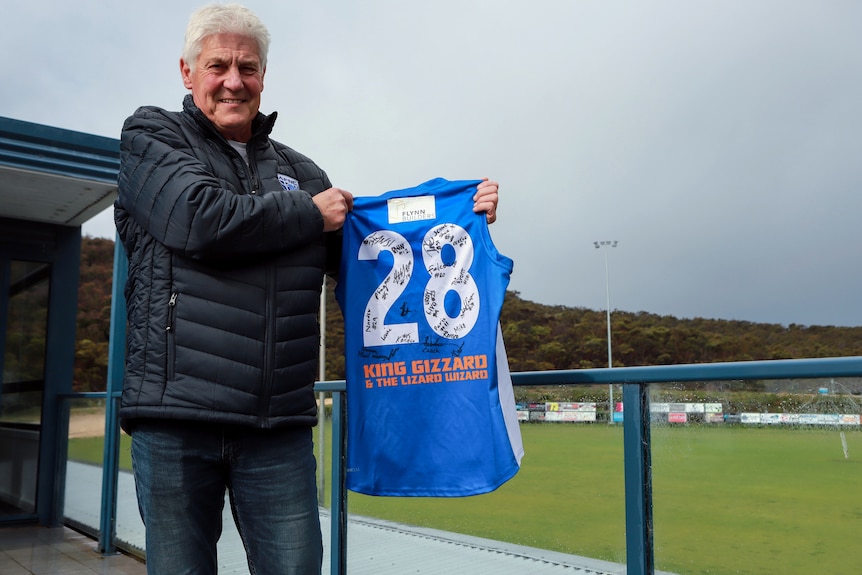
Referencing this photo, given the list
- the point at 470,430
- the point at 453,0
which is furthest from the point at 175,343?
the point at 453,0

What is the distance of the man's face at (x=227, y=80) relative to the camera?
141 centimetres

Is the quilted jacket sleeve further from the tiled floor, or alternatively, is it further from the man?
the tiled floor

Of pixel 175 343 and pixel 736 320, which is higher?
pixel 736 320

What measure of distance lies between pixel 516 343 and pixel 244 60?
4071cm

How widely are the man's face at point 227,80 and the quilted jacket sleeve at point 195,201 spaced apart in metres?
0.06

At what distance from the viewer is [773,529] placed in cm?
134

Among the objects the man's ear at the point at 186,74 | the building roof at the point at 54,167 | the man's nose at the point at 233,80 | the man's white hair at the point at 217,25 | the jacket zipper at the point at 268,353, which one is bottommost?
the jacket zipper at the point at 268,353

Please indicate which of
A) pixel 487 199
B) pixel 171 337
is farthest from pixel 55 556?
pixel 487 199

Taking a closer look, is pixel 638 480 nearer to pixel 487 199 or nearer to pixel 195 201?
pixel 487 199

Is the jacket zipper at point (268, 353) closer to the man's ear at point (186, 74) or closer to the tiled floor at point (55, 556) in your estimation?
the man's ear at point (186, 74)

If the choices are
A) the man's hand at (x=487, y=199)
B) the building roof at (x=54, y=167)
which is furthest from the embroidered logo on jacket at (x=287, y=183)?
the building roof at (x=54, y=167)

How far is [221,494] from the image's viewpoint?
141cm

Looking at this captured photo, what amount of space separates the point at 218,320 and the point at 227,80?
0.47 meters

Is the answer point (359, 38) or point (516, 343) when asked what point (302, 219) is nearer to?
point (359, 38)
